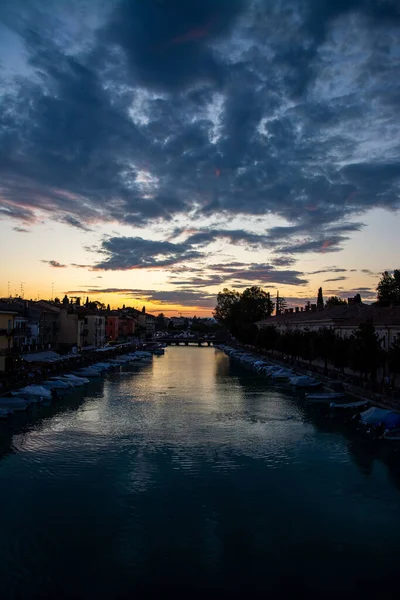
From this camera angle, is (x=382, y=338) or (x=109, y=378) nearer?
(x=382, y=338)

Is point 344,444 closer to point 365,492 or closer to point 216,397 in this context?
point 365,492

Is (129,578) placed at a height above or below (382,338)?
below

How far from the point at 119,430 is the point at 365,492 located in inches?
652

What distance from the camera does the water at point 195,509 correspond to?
558 inches

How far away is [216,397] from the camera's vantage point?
49.4 m

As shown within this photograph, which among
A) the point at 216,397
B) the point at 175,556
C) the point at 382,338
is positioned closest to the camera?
the point at 175,556

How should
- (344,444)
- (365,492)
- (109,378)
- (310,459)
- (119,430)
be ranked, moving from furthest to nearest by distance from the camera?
(109,378), (119,430), (344,444), (310,459), (365,492)

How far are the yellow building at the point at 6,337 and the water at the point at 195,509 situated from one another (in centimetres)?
1334

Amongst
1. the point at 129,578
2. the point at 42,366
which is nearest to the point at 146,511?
the point at 129,578

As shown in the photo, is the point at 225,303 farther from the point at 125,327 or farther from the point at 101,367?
the point at 101,367

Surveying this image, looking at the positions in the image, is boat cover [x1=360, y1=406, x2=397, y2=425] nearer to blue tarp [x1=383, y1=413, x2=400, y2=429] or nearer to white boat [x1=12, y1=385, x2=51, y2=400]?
blue tarp [x1=383, y1=413, x2=400, y2=429]

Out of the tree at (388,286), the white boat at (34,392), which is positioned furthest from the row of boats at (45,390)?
the tree at (388,286)

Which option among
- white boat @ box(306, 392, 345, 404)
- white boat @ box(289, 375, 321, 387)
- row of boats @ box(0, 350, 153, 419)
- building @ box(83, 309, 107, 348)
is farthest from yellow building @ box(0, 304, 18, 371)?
building @ box(83, 309, 107, 348)

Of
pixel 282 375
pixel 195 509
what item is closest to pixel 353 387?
pixel 282 375
